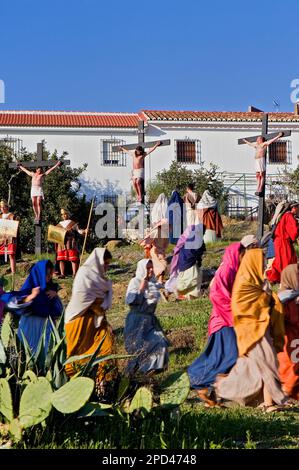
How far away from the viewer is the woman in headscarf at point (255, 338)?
368 inches

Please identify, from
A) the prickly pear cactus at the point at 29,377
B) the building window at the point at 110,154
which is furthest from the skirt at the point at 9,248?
the building window at the point at 110,154

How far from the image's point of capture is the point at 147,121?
41469 mm

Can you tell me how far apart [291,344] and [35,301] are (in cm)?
300

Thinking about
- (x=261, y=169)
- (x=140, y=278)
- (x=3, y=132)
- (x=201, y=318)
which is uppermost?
(x=3, y=132)

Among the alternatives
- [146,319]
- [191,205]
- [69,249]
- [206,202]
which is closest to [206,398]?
[146,319]

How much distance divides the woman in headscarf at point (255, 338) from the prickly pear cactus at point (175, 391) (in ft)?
6.94

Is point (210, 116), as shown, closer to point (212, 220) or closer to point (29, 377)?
point (212, 220)

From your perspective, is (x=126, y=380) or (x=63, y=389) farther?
(x=126, y=380)

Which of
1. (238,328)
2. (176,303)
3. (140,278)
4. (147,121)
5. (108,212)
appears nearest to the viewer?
(238,328)

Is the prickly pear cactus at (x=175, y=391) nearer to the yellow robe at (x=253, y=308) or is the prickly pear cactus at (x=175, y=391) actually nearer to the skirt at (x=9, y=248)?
the yellow robe at (x=253, y=308)
